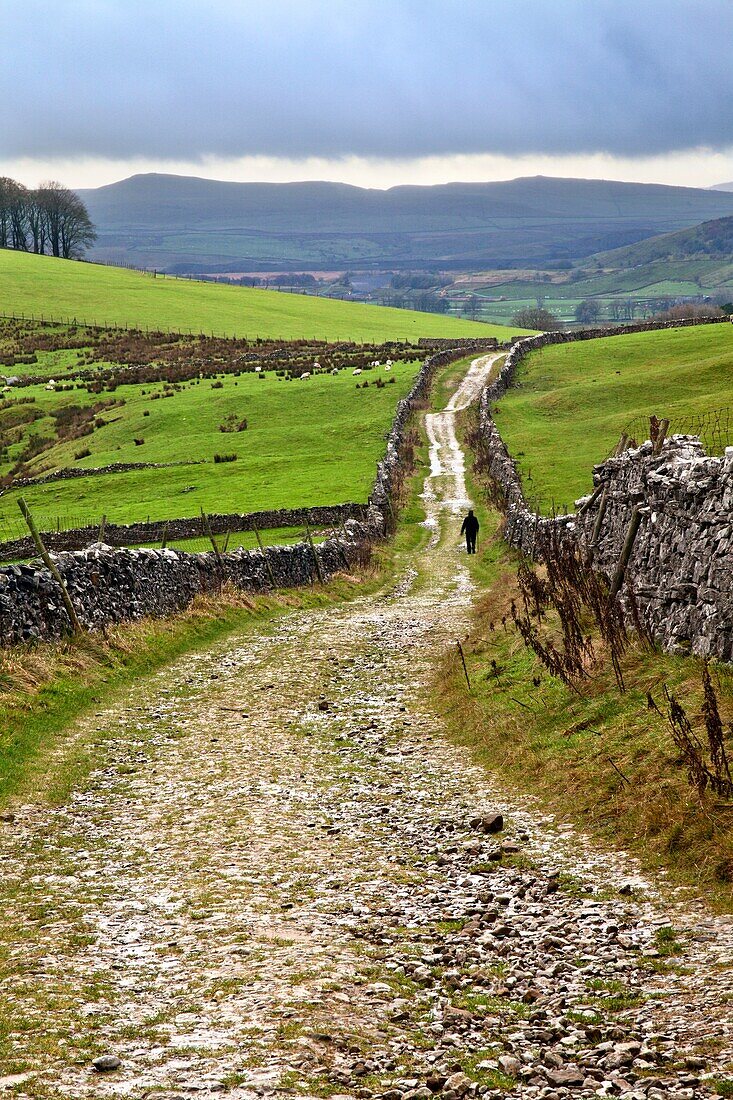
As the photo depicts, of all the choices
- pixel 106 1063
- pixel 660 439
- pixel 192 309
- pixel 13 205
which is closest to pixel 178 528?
pixel 660 439

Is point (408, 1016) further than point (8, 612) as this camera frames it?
No

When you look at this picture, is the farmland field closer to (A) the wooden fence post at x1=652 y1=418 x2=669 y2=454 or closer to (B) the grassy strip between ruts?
(A) the wooden fence post at x1=652 y1=418 x2=669 y2=454

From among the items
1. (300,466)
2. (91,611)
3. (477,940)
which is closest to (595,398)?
(300,466)

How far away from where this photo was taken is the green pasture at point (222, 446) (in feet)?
156

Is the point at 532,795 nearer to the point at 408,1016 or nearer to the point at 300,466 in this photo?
the point at 408,1016

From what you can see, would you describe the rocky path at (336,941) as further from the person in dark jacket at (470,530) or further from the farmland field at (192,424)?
the farmland field at (192,424)

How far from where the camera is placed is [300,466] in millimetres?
54406

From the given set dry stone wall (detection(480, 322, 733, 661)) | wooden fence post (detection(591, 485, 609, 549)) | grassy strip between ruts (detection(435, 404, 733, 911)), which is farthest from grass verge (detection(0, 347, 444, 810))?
wooden fence post (detection(591, 485, 609, 549))

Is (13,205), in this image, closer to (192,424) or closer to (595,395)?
(192,424)

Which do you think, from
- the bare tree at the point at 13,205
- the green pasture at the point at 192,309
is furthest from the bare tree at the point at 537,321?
the bare tree at the point at 13,205

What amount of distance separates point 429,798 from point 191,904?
4089mm

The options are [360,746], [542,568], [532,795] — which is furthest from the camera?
[542,568]

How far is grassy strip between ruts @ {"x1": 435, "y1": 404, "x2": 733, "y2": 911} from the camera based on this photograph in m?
9.83

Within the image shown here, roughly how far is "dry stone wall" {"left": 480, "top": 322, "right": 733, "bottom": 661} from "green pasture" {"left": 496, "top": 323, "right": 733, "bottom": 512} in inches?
678
